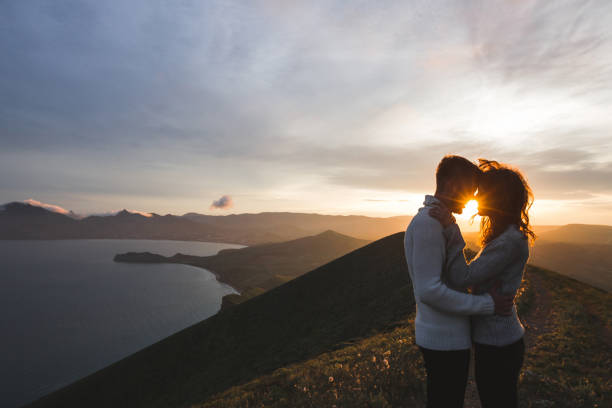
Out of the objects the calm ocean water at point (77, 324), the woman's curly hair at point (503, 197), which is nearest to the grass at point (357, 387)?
the woman's curly hair at point (503, 197)

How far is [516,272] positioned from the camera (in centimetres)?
361

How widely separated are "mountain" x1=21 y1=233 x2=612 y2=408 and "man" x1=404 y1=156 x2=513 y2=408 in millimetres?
5544

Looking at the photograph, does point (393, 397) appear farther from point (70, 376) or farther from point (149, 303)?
point (149, 303)

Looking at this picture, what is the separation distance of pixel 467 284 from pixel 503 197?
1.25 meters

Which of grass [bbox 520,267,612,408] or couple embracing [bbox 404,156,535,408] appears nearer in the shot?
couple embracing [bbox 404,156,535,408]

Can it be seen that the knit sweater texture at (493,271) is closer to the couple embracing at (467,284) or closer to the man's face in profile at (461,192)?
the couple embracing at (467,284)

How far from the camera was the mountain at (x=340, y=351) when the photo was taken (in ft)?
29.5

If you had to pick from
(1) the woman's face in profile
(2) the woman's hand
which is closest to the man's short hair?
(1) the woman's face in profile

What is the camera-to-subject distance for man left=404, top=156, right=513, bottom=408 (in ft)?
10.7

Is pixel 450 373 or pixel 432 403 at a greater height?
pixel 450 373

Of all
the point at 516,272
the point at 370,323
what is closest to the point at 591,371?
the point at 516,272

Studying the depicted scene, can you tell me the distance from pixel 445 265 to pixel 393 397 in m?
6.82

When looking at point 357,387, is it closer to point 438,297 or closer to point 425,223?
point 438,297

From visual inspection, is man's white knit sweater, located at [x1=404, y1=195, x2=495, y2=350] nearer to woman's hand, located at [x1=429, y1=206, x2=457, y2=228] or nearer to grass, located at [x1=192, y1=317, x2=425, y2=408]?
woman's hand, located at [x1=429, y1=206, x2=457, y2=228]
